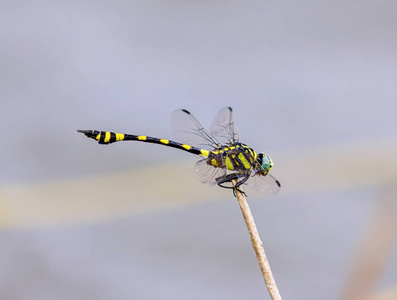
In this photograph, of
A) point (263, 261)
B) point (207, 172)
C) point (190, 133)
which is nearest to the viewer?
point (263, 261)

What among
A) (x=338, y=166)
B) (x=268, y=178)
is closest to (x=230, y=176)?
(x=268, y=178)

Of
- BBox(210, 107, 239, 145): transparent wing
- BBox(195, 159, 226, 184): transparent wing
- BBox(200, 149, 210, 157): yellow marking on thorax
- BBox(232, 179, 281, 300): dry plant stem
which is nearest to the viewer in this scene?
BBox(232, 179, 281, 300): dry plant stem

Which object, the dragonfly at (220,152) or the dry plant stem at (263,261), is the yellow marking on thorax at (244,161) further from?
the dry plant stem at (263,261)

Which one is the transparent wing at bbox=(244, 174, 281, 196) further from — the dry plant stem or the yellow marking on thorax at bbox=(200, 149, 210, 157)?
the dry plant stem

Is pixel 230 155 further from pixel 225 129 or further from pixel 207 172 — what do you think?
pixel 225 129

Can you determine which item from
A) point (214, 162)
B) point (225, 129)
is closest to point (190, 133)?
point (225, 129)

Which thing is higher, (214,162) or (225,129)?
(225,129)

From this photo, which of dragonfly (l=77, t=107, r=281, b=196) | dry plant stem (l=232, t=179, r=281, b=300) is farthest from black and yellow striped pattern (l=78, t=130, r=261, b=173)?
dry plant stem (l=232, t=179, r=281, b=300)
